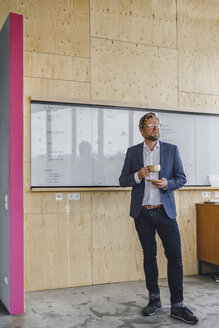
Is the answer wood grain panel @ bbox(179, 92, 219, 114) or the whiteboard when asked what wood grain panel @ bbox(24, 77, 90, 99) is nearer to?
A: the whiteboard

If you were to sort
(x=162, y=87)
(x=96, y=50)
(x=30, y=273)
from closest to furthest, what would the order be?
(x=30, y=273) → (x=96, y=50) → (x=162, y=87)

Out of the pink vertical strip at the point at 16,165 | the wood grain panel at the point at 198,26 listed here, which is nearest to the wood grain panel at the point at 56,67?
the pink vertical strip at the point at 16,165

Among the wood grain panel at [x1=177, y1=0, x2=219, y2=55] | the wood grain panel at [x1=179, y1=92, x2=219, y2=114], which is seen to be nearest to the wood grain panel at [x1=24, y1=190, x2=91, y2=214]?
the wood grain panel at [x1=179, y1=92, x2=219, y2=114]

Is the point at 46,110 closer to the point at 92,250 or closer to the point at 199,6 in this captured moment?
the point at 92,250

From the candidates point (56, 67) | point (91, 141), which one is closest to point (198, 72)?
point (91, 141)

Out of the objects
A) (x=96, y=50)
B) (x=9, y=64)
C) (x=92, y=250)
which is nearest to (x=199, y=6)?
(x=96, y=50)

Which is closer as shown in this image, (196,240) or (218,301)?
(218,301)

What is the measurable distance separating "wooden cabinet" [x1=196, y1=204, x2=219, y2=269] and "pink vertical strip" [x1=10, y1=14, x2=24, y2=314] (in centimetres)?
226

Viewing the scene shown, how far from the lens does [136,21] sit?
14.9 ft

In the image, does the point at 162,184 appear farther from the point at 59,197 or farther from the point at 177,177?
the point at 59,197

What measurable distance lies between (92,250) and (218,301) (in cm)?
142

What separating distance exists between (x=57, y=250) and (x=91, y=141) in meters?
1.25

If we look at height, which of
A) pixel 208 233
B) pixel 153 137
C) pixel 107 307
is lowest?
pixel 107 307

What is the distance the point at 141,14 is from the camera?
15.0 feet
